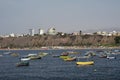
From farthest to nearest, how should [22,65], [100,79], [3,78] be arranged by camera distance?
[22,65], [3,78], [100,79]

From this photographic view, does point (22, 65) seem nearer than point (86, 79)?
No

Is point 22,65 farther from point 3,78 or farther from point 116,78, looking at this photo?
point 116,78

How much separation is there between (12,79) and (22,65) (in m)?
33.6

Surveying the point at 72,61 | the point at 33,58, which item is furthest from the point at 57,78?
the point at 33,58

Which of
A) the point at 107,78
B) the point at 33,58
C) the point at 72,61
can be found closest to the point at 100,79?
the point at 107,78

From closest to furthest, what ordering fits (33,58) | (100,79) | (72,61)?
1. (100,79)
2. (72,61)
3. (33,58)

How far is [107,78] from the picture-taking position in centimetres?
7562

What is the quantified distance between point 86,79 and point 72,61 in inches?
2092

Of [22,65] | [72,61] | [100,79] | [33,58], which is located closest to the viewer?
[100,79]

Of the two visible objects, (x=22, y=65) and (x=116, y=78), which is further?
(x=22, y=65)

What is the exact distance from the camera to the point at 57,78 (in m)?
77.2

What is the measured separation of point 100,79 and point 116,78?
10.0 feet

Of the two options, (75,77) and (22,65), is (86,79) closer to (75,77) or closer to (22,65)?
(75,77)

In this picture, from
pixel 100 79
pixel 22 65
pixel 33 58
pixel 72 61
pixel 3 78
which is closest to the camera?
pixel 100 79
